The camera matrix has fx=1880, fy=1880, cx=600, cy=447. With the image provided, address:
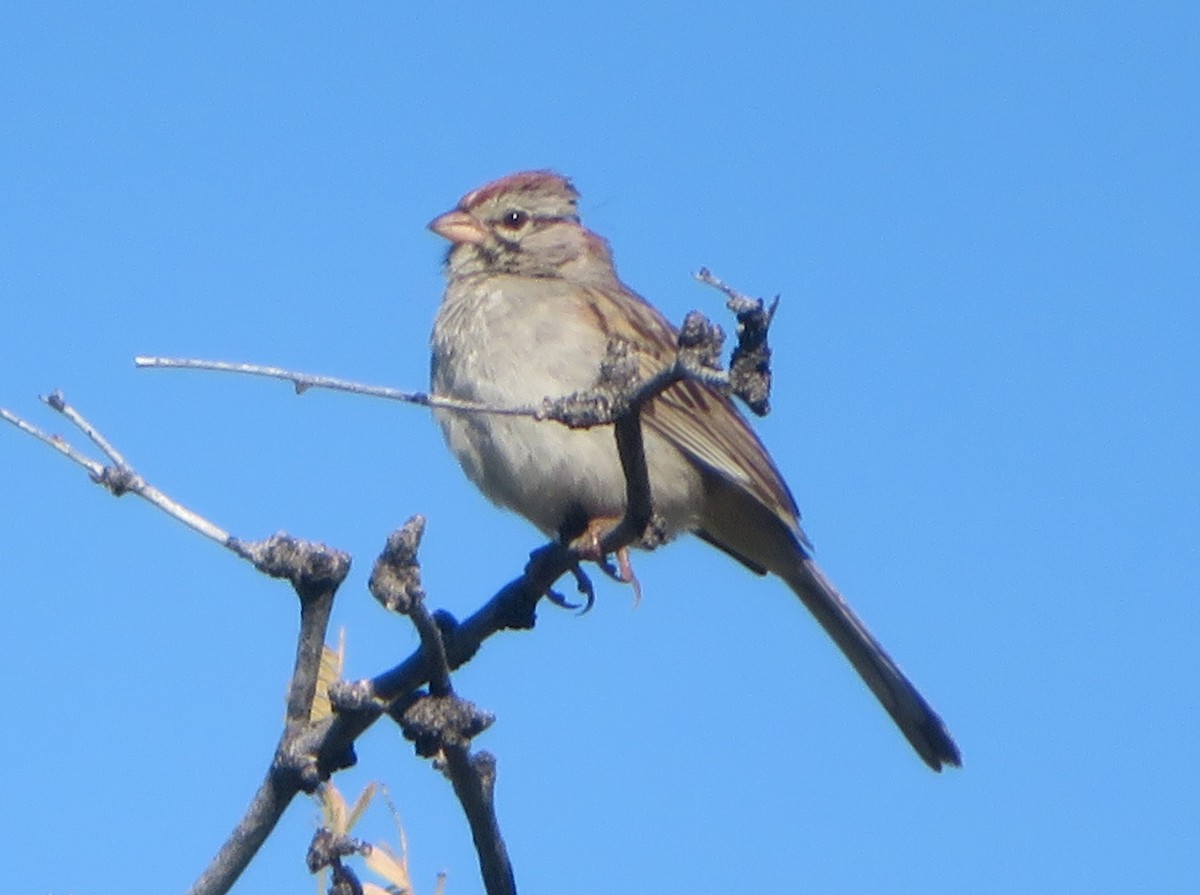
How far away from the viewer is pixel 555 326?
16.6 feet

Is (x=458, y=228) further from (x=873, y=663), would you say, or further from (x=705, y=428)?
(x=873, y=663)

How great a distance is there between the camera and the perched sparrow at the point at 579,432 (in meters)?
4.86

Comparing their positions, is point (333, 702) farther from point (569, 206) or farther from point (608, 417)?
point (569, 206)

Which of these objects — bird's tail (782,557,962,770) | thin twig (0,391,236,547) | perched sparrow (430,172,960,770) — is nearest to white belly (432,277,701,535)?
perched sparrow (430,172,960,770)

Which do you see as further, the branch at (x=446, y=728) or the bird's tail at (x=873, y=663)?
the bird's tail at (x=873, y=663)

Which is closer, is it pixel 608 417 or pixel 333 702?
pixel 333 702

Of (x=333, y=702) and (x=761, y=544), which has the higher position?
(x=761, y=544)

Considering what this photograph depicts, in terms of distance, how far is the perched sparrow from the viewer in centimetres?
486

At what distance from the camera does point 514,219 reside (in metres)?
5.82

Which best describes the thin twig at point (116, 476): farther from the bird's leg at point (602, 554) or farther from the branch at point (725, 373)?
the bird's leg at point (602, 554)

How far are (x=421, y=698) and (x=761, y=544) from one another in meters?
3.02

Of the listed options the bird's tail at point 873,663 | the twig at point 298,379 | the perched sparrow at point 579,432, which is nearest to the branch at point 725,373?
the twig at point 298,379

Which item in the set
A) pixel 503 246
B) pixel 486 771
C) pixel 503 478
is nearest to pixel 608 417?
pixel 486 771

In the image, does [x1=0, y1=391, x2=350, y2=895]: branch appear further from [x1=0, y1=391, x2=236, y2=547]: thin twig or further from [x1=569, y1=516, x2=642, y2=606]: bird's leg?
[x1=569, y1=516, x2=642, y2=606]: bird's leg
